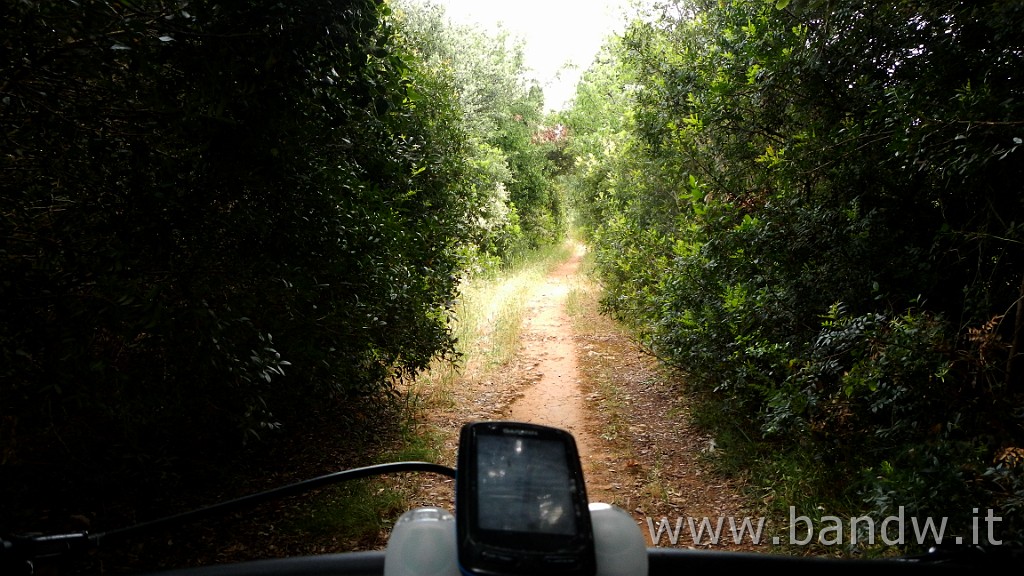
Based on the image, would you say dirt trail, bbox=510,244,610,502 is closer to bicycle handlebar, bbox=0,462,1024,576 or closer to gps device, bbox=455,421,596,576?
bicycle handlebar, bbox=0,462,1024,576

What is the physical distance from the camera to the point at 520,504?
1039 millimetres

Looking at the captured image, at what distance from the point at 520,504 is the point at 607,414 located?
745cm

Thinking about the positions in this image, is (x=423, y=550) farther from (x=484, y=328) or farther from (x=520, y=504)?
(x=484, y=328)

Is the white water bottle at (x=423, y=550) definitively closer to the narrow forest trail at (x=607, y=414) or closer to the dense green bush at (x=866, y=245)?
the dense green bush at (x=866, y=245)

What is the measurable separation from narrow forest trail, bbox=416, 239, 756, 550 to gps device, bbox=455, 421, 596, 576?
166 inches

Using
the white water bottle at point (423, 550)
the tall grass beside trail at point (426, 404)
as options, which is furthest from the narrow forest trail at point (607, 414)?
the white water bottle at point (423, 550)

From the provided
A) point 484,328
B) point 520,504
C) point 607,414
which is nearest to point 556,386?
point 607,414

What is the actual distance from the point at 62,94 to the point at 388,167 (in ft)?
9.75

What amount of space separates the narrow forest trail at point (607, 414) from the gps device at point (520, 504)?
166 inches

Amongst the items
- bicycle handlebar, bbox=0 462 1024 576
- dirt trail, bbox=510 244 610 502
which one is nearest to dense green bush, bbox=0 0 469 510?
bicycle handlebar, bbox=0 462 1024 576

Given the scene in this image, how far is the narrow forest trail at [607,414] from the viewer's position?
5.81m

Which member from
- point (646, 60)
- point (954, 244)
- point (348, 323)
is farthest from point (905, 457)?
point (646, 60)

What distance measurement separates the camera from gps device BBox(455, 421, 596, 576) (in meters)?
0.90

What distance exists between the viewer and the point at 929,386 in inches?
167
